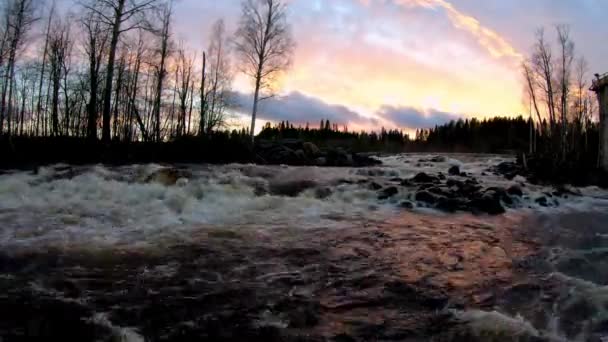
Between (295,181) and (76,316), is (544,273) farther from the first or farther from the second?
(295,181)

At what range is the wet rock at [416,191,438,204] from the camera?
35.8 ft

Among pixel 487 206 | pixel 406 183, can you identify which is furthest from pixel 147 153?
pixel 487 206

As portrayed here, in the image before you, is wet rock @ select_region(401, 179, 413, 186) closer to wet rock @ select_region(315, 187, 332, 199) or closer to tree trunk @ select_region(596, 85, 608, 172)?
wet rock @ select_region(315, 187, 332, 199)

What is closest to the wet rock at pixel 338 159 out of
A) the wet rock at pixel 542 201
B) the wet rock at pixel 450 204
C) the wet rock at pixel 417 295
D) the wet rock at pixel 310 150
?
the wet rock at pixel 310 150

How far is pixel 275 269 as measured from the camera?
4.74 m

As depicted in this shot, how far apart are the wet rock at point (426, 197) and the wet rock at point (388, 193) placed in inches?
26.3

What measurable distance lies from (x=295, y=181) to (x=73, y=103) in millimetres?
17969

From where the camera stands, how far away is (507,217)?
966 cm

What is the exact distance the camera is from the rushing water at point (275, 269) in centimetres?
323

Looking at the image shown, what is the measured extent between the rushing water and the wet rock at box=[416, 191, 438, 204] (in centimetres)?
129

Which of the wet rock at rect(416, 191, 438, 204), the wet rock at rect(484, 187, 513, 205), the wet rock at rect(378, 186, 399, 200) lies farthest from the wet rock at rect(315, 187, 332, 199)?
the wet rock at rect(484, 187, 513, 205)

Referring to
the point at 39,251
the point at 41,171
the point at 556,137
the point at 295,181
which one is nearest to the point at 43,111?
the point at 41,171

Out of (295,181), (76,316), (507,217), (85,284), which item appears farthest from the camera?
(295,181)

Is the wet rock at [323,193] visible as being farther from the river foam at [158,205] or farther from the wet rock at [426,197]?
the wet rock at [426,197]
